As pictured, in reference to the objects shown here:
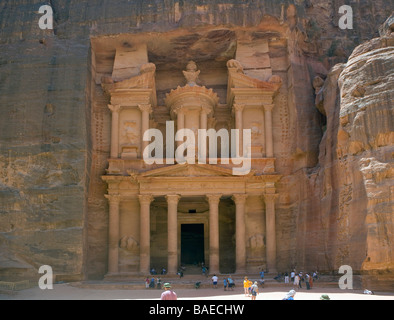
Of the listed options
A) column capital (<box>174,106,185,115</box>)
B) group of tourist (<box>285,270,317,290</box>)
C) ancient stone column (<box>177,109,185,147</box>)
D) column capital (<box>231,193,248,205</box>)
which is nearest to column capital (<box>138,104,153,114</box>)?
column capital (<box>174,106,185,115</box>)

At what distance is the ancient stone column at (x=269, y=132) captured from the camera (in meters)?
29.3

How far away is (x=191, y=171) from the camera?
92.3ft

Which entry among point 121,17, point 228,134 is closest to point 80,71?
point 121,17

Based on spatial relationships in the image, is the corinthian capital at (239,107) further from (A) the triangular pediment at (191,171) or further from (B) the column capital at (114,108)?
(B) the column capital at (114,108)

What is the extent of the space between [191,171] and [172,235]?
151 inches

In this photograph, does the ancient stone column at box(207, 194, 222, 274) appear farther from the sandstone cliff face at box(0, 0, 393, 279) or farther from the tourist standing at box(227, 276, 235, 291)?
the tourist standing at box(227, 276, 235, 291)

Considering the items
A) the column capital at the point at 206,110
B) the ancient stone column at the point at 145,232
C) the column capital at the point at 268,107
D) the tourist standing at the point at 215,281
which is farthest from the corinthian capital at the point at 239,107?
the tourist standing at the point at 215,281

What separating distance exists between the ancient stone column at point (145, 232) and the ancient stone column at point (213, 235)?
3520 millimetres

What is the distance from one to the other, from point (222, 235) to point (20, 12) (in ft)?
61.4

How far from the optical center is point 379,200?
19969 millimetres

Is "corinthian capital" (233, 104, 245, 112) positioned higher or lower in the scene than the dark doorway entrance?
higher

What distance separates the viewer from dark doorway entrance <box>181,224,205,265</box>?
33125 mm

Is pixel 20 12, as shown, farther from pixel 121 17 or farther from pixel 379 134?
pixel 379 134

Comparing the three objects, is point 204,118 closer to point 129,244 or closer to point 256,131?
point 256,131
